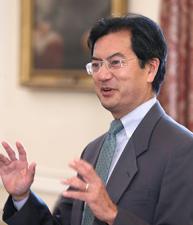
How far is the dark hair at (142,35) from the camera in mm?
1890

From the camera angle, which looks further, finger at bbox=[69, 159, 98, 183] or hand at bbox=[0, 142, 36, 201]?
hand at bbox=[0, 142, 36, 201]

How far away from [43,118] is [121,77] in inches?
88.1

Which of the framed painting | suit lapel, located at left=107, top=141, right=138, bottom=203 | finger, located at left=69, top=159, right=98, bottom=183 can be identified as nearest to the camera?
finger, located at left=69, top=159, right=98, bottom=183

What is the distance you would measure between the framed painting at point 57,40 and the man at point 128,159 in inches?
66.9

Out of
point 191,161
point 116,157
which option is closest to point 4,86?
point 116,157

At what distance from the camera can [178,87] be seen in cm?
325

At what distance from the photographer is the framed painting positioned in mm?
3758

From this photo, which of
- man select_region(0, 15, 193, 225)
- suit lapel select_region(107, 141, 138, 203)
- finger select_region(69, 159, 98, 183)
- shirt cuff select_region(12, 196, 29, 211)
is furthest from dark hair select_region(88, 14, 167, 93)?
shirt cuff select_region(12, 196, 29, 211)

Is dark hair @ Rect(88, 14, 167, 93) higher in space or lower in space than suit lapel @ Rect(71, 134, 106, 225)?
higher

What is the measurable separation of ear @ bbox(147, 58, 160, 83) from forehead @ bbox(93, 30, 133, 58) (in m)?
0.09

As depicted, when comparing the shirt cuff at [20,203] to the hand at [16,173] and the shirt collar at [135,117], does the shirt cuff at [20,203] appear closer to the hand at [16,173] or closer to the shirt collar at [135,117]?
the hand at [16,173]

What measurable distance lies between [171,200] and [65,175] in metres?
2.30

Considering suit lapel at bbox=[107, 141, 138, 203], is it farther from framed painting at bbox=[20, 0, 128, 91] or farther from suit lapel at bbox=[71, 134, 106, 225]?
framed painting at bbox=[20, 0, 128, 91]

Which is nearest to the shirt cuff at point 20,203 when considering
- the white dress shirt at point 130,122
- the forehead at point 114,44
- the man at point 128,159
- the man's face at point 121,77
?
the man at point 128,159
